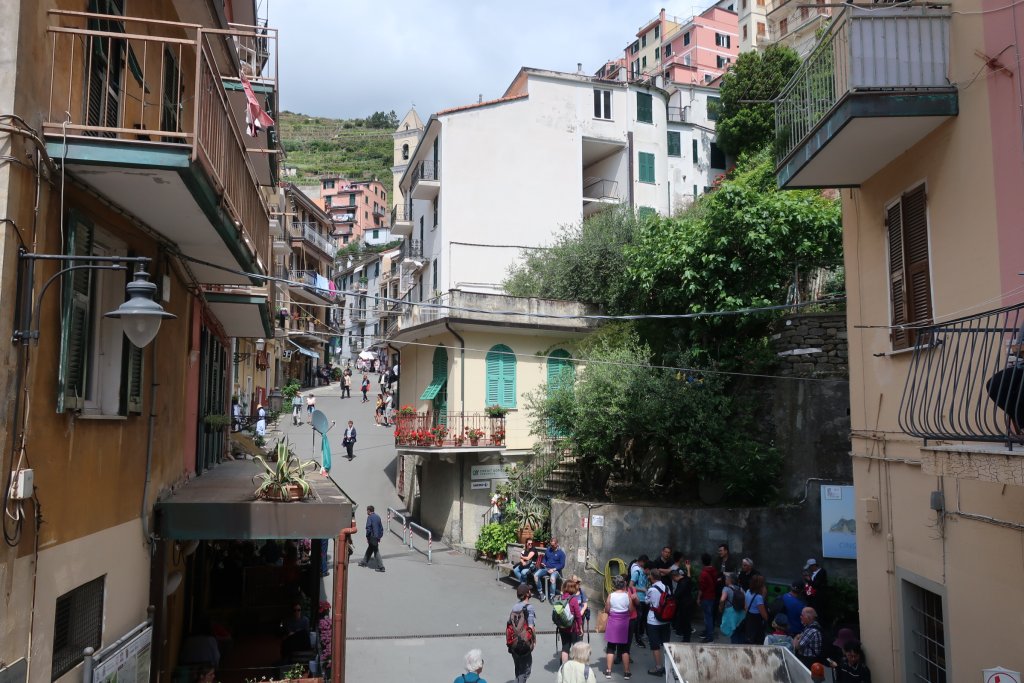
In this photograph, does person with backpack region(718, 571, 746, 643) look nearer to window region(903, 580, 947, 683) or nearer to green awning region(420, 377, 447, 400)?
window region(903, 580, 947, 683)

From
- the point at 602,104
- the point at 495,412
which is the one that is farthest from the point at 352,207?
the point at 495,412

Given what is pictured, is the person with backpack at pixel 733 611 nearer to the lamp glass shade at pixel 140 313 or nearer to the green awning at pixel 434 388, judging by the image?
the lamp glass shade at pixel 140 313

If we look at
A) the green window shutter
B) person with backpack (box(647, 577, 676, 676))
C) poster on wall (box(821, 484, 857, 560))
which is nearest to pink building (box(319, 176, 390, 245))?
poster on wall (box(821, 484, 857, 560))

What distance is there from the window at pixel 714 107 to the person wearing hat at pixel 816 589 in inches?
1433

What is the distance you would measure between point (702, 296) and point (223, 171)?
1414 cm

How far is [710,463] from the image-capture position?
18.1 m

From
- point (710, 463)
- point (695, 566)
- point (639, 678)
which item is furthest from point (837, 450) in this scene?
point (639, 678)

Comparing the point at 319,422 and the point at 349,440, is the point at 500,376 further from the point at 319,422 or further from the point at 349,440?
the point at 349,440

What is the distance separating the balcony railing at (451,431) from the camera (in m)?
22.3

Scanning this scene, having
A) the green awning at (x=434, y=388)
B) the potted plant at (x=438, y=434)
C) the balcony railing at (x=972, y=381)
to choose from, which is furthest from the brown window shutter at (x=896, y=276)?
the green awning at (x=434, y=388)

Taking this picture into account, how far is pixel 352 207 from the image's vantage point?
103375mm

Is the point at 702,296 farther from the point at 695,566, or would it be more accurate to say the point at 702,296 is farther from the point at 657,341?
the point at 695,566

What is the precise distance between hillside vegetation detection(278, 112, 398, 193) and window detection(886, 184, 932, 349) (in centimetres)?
11476

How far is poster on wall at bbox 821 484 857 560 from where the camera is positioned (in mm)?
15242
